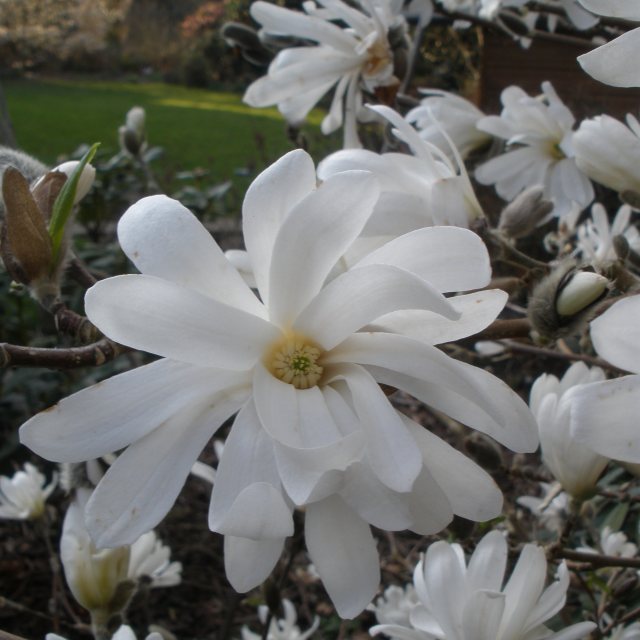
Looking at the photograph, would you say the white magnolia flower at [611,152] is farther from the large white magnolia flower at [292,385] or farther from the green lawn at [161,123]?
the green lawn at [161,123]

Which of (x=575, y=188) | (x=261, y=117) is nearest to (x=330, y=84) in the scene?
(x=575, y=188)

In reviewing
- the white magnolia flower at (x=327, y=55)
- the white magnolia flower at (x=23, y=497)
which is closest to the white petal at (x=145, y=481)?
the white magnolia flower at (x=327, y=55)

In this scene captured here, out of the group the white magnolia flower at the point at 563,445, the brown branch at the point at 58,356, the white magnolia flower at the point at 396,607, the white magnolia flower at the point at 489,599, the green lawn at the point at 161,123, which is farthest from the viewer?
the green lawn at the point at 161,123

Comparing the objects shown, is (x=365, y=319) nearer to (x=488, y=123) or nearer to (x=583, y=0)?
(x=583, y=0)

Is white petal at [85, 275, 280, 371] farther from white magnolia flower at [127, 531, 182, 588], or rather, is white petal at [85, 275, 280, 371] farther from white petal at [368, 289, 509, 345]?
white magnolia flower at [127, 531, 182, 588]

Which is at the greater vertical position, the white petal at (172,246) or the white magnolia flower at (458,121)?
the white petal at (172,246)

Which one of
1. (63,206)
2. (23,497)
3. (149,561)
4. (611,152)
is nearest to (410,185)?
(611,152)
